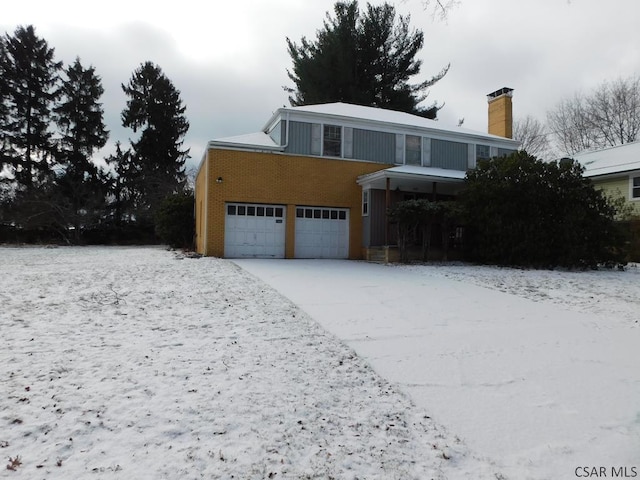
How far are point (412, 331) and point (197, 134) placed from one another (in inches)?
1455

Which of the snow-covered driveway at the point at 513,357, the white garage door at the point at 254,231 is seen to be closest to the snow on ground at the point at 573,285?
the snow-covered driveway at the point at 513,357

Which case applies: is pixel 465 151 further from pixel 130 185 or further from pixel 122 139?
pixel 122 139

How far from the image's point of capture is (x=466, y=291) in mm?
7844

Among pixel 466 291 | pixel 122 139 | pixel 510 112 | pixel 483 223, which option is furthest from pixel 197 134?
pixel 466 291

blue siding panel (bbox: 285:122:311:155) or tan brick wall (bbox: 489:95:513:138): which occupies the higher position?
tan brick wall (bbox: 489:95:513:138)

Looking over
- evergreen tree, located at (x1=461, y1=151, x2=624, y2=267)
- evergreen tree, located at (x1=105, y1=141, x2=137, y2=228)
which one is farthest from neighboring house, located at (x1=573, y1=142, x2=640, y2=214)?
evergreen tree, located at (x1=105, y1=141, x2=137, y2=228)

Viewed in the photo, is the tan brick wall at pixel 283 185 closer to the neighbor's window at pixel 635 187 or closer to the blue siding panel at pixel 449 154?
the blue siding panel at pixel 449 154

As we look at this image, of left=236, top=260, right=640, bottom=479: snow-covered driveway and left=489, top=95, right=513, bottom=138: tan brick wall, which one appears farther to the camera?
left=489, top=95, right=513, bottom=138: tan brick wall

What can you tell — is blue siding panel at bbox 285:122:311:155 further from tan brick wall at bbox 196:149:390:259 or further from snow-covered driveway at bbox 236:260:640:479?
snow-covered driveway at bbox 236:260:640:479

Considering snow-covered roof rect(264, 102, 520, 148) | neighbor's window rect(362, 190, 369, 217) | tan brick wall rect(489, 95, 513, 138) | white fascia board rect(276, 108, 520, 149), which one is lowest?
neighbor's window rect(362, 190, 369, 217)

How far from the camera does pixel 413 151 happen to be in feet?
53.2

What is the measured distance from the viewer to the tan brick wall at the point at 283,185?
13.7 m

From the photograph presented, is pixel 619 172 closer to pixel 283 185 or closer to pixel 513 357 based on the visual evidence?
pixel 283 185

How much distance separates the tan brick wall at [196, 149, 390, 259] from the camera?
13.7 metres
